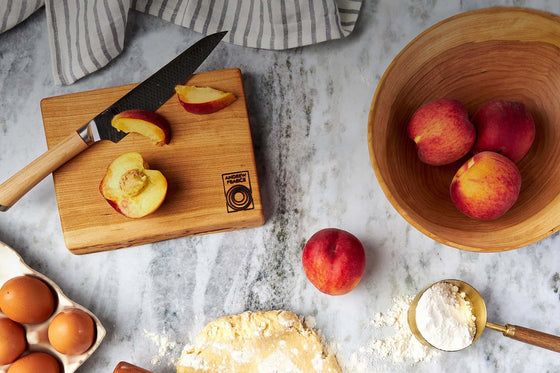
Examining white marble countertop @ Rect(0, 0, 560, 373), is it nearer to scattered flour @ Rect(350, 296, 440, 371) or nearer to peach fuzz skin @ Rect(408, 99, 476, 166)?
scattered flour @ Rect(350, 296, 440, 371)

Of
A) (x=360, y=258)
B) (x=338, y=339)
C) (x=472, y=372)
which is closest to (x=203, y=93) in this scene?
(x=360, y=258)

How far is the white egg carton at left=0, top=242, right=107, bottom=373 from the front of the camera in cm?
92

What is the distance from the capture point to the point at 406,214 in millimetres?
772

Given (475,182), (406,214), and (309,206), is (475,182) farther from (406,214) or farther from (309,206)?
(309,206)

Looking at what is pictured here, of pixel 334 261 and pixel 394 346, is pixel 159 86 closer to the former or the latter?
pixel 334 261

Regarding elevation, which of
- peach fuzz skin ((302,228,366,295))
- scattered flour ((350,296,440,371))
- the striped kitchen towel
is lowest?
scattered flour ((350,296,440,371))

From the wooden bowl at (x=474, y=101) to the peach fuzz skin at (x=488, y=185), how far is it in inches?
2.3

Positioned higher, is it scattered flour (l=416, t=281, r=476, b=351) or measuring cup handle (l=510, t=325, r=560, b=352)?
scattered flour (l=416, t=281, r=476, b=351)

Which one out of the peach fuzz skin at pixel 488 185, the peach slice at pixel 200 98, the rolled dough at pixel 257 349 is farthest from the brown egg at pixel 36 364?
the peach fuzz skin at pixel 488 185

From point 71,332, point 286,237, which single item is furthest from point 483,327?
point 71,332

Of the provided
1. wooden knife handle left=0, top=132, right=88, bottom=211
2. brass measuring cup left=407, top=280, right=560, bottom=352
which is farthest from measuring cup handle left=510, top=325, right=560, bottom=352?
wooden knife handle left=0, top=132, right=88, bottom=211

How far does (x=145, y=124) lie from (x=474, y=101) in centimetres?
62

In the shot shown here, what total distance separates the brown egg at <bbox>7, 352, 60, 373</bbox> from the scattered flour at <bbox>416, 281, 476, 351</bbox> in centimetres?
70

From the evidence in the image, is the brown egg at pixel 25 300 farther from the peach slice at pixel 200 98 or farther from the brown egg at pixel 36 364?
the peach slice at pixel 200 98
